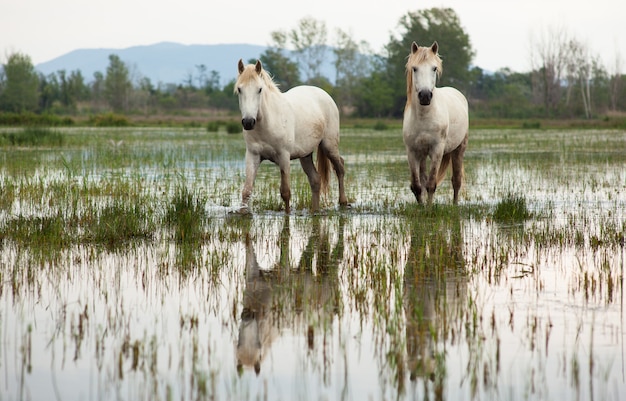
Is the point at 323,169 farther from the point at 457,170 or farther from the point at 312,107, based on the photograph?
the point at 457,170

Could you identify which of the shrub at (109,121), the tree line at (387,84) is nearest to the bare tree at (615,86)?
the tree line at (387,84)

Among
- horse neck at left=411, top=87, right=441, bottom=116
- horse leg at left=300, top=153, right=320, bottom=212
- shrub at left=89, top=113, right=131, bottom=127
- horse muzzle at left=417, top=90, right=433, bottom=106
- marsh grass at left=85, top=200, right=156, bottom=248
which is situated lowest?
marsh grass at left=85, top=200, right=156, bottom=248

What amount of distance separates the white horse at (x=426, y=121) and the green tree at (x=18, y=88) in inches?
2922

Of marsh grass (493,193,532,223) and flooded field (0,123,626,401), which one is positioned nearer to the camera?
flooded field (0,123,626,401)

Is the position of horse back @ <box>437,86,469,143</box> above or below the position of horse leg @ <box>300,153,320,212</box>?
above

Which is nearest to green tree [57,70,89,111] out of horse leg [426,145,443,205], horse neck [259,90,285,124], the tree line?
the tree line

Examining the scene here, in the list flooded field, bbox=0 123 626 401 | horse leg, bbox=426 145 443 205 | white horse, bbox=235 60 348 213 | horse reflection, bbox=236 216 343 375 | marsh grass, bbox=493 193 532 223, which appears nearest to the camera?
flooded field, bbox=0 123 626 401

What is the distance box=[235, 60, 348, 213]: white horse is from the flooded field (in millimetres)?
522

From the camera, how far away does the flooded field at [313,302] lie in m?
4.10

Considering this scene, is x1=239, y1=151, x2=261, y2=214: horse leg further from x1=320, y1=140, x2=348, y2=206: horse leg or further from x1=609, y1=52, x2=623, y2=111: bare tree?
x1=609, y1=52, x2=623, y2=111: bare tree

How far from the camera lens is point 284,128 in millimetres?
10359

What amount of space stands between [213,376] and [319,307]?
167 centimetres

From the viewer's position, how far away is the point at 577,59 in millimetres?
81562

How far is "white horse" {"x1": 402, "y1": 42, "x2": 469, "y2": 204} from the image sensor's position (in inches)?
400
